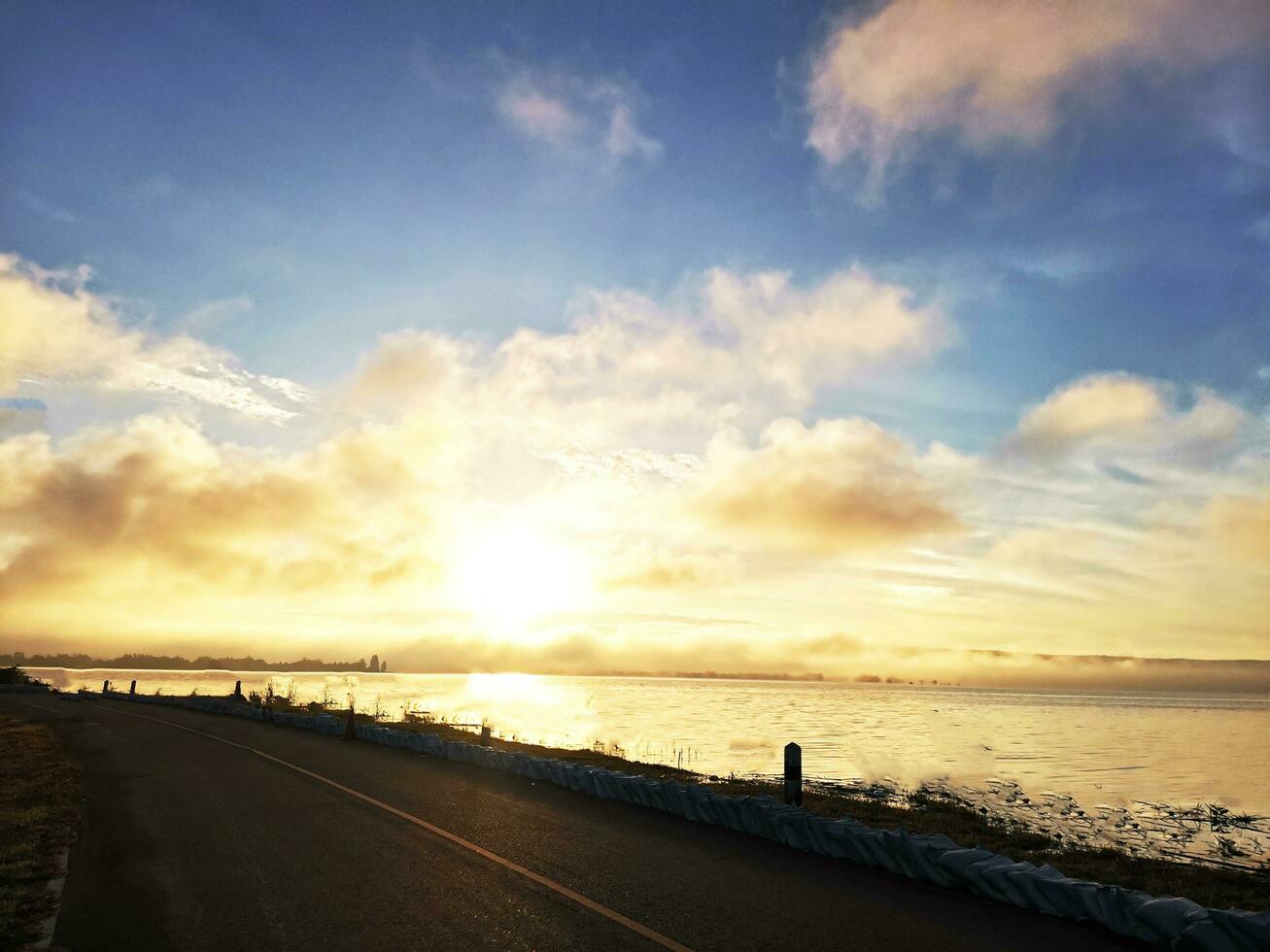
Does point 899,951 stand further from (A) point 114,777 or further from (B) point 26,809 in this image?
(A) point 114,777

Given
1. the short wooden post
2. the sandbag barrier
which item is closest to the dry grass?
the short wooden post

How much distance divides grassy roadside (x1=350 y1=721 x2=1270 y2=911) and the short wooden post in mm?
2522

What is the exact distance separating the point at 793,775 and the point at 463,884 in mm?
7072

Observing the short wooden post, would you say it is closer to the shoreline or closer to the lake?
the shoreline

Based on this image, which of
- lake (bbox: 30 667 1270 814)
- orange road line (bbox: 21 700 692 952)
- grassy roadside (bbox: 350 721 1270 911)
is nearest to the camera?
orange road line (bbox: 21 700 692 952)

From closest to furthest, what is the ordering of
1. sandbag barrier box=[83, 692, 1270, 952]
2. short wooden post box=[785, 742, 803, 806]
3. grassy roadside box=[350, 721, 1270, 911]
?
sandbag barrier box=[83, 692, 1270, 952] < grassy roadside box=[350, 721, 1270, 911] < short wooden post box=[785, 742, 803, 806]

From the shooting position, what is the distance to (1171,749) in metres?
55.8

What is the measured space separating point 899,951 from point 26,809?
1559 cm

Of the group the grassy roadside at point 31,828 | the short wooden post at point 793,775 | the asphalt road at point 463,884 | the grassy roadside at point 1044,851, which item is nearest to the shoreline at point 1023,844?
the grassy roadside at point 1044,851

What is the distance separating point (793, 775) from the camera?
1455 centimetres

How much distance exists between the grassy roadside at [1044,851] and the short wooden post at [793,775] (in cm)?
252

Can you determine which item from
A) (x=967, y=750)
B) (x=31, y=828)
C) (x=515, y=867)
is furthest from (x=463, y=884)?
(x=967, y=750)

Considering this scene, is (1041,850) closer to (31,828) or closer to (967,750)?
(31,828)

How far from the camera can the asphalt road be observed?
788 centimetres
